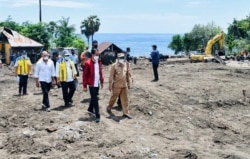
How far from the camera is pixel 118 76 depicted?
12.7 m

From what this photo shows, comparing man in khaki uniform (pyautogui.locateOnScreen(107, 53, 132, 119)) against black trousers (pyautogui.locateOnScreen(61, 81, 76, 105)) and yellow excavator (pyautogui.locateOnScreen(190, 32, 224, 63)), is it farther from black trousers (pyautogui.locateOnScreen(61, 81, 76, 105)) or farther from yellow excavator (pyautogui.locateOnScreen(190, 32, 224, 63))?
yellow excavator (pyautogui.locateOnScreen(190, 32, 224, 63))

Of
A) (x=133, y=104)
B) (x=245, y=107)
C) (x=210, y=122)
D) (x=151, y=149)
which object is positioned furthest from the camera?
(x=245, y=107)

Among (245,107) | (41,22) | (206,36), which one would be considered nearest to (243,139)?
(245,107)

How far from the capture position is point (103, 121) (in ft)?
39.5

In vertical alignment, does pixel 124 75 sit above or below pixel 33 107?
above

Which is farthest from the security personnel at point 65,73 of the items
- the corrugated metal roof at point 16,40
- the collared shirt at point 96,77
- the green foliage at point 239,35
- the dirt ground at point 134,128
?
the green foliage at point 239,35

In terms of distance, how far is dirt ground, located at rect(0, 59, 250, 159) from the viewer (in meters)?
10.1

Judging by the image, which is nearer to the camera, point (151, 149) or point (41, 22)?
point (151, 149)

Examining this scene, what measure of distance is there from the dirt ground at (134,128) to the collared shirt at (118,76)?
898mm

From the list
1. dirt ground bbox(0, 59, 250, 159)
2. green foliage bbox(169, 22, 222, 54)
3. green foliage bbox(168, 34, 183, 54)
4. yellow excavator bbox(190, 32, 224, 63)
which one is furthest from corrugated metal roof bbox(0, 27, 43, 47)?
green foliage bbox(168, 34, 183, 54)

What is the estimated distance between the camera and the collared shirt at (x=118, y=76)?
1266 cm

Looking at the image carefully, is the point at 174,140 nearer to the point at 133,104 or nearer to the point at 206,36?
the point at 133,104

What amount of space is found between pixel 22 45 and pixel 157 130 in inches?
1366

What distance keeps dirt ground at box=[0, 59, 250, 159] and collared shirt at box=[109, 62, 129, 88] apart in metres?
0.90
